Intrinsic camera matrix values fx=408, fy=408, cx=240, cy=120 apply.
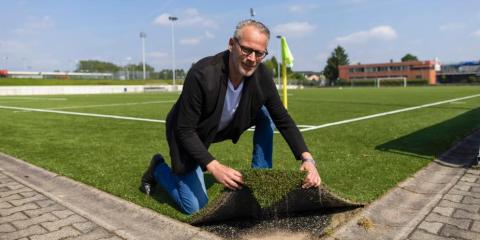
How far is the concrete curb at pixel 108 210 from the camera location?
302 centimetres

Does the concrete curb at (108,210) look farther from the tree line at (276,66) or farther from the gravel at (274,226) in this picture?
the tree line at (276,66)

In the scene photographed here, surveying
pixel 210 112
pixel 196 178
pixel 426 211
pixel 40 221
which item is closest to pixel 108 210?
pixel 40 221

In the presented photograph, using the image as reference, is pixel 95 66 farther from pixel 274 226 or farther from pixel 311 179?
pixel 311 179

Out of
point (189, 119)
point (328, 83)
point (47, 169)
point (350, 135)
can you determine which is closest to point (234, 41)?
point (189, 119)

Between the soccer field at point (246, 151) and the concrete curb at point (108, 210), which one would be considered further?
the soccer field at point (246, 151)

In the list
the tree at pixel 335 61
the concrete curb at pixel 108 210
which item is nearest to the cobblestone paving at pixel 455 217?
the concrete curb at pixel 108 210

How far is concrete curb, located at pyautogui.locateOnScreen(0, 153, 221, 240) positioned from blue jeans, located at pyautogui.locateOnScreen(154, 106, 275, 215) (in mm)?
205

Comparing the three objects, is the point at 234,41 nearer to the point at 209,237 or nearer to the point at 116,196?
the point at 209,237

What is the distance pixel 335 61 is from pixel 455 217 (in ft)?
394

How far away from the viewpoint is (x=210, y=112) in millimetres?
3109

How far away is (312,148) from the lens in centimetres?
633

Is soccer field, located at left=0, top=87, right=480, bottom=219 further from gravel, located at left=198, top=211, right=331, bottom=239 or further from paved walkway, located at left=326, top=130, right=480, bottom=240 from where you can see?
gravel, located at left=198, top=211, right=331, bottom=239

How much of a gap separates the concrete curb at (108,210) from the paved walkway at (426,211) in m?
1.16

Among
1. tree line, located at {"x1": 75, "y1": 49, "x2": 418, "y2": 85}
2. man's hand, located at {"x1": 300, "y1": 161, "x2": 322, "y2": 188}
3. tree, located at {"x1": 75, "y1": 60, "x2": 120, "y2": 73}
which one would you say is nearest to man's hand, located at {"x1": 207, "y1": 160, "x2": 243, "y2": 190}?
man's hand, located at {"x1": 300, "y1": 161, "x2": 322, "y2": 188}
